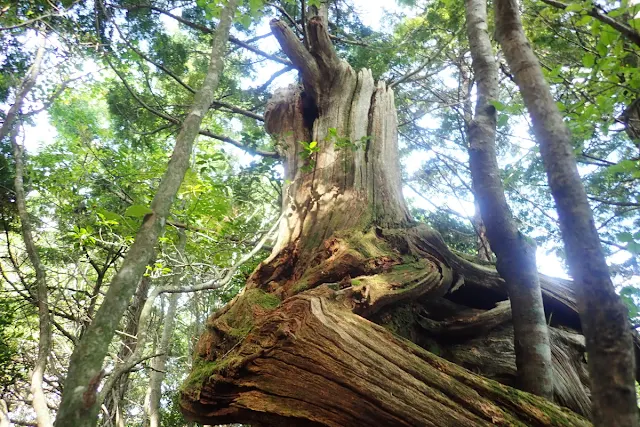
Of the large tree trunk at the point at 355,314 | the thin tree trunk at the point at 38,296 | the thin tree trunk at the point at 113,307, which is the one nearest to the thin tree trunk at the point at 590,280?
the large tree trunk at the point at 355,314

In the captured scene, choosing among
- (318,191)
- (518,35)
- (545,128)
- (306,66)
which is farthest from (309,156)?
(545,128)

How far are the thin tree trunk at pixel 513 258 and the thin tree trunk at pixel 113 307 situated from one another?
193 cm

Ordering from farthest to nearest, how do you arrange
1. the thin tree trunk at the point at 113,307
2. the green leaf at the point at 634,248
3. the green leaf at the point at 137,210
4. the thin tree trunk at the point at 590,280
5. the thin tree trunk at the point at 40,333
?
the thin tree trunk at the point at 40,333 < the green leaf at the point at 137,210 < the green leaf at the point at 634,248 < the thin tree trunk at the point at 113,307 < the thin tree trunk at the point at 590,280

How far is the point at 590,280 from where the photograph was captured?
1.21 m

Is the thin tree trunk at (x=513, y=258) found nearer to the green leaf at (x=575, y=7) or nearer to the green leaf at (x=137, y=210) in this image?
the green leaf at (x=575, y=7)

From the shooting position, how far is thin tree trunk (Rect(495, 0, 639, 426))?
106 centimetres

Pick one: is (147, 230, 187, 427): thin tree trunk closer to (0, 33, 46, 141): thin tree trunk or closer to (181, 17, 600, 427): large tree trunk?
(0, 33, 46, 141): thin tree trunk

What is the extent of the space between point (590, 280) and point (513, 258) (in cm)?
111

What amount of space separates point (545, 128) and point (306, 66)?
3.08 meters

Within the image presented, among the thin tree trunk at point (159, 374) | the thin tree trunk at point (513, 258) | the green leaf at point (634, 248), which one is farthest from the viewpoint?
the thin tree trunk at point (159, 374)

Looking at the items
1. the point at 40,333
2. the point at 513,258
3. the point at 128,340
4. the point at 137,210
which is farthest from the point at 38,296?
the point at 128,340

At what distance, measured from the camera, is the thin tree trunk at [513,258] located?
2.11 meters

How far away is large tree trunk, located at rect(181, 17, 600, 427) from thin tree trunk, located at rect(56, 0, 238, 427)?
1.86 feet

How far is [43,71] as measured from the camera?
6.39 metres
